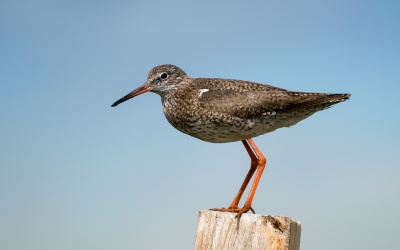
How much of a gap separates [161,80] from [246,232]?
4.53m

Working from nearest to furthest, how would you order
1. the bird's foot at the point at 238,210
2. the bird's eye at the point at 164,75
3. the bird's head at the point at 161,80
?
A: the bird's foot at the point at 238,210
the bird's head at the point at 161,80
the bird's eye at the point at 164,75

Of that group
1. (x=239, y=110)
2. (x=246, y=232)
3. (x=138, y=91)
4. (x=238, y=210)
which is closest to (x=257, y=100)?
(x=239, y=110)

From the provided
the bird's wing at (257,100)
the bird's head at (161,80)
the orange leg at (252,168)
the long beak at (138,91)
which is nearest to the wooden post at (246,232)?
the orange leg at (252,168)

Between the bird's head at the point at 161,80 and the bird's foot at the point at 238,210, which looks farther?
the bird's head at the point at 161,80

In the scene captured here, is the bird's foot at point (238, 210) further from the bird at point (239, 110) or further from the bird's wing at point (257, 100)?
the bird's wing at point (257, 100)

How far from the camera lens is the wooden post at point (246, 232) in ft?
17.9

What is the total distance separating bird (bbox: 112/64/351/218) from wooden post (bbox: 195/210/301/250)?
5.49 feet

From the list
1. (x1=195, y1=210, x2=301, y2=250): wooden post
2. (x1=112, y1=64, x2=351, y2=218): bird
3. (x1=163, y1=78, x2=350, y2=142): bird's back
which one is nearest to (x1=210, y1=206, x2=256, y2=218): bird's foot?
(x1=195, y1=210, x2=301, y2=250): wooden post

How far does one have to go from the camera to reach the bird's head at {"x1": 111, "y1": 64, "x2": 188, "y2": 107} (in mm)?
9227

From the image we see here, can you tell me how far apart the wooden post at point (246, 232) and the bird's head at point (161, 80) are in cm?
379

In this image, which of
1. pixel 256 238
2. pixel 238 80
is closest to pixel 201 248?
pixel 256 238

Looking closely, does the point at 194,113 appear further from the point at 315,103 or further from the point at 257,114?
the point at 315,103

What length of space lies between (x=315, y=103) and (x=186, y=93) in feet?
7.62

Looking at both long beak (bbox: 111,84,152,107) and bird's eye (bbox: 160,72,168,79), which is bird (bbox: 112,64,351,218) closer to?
bird's eye (bbox: 160,72,168,79)
